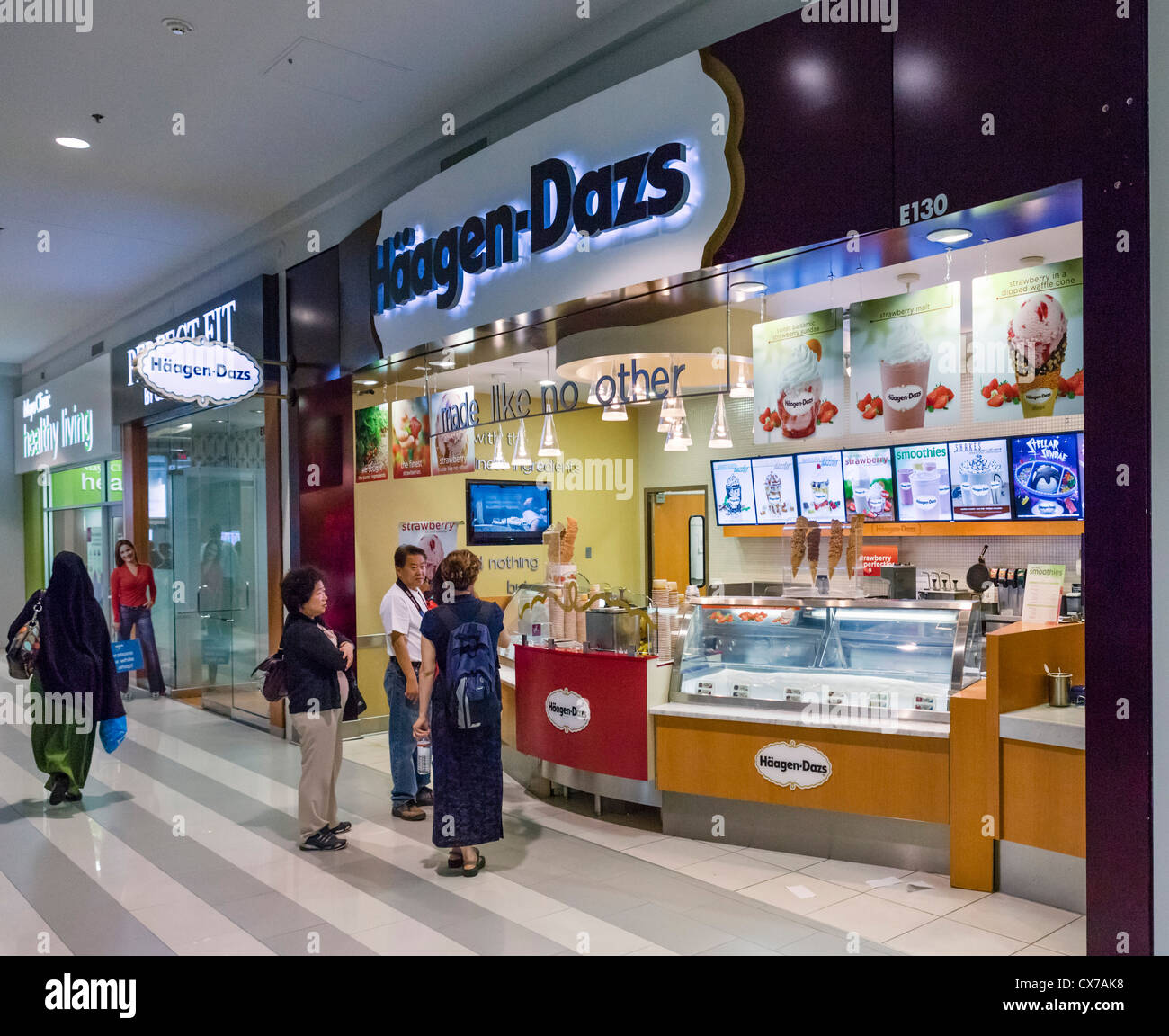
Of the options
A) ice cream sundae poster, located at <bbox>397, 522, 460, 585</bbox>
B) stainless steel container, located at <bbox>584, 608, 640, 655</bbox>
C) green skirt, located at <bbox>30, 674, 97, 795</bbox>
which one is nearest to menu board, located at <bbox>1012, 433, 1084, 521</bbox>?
stainless steel container, located at <bbox>584, 608, 640, 655</bbox>

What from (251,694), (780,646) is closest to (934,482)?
(780,646)

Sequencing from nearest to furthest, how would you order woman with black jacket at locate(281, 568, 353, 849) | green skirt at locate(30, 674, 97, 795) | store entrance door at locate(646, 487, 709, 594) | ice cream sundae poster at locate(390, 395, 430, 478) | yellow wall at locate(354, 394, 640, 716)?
1. woman with black jacket at locate(281, 568, 353, 849)
2. green skirt at locate(30, 674, 97, 795)
3. ice cream sundae poster at locate(390, 395, 430, 478)
4. yellow wall at locate(354, 394, 640, 716)
5. store entrance door at locate(646, 487, 709, 594)

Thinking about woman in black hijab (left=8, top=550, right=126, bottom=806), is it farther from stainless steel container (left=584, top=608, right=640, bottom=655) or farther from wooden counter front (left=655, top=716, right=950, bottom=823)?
wooden counter front (left=655, top=716, right=950, bottom=823)

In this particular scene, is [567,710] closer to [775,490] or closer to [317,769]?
[317,769]

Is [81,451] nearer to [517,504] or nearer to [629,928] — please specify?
→ [517,504]

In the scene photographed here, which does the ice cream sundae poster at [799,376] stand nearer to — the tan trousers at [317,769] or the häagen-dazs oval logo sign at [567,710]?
the häagen-dazs oval logo sign at [567,710]

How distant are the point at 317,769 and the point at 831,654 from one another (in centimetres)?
273

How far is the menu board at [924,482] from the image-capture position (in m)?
8.14

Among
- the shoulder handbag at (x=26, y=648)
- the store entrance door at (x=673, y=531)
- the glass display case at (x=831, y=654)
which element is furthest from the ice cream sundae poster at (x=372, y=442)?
the store entrance door at (x=673, y=531)

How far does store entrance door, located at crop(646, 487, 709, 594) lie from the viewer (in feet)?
36.2

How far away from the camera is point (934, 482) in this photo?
822cm

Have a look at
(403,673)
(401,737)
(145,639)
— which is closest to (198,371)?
(403,673)

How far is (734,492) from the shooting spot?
32.6ft
